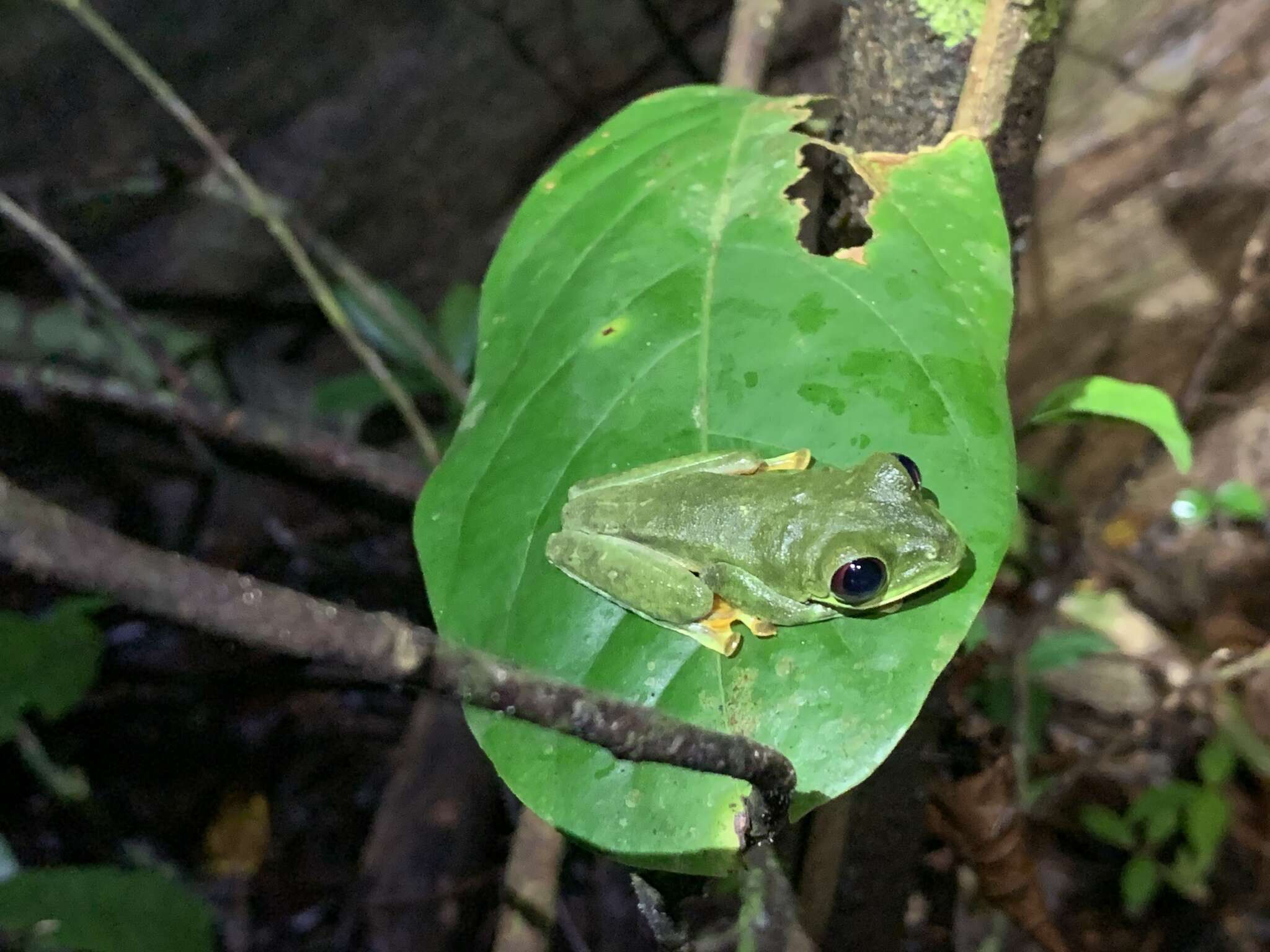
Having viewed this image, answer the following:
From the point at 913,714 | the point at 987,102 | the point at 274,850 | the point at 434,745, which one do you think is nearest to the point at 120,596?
the point at 913,714

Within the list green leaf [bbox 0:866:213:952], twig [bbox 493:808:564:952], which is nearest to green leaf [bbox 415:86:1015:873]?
twig [bbox 493:808:564:952]

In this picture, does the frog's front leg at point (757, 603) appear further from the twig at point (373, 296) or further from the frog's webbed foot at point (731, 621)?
the twig at point (373, 296)

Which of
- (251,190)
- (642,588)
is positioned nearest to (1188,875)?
(642,588)

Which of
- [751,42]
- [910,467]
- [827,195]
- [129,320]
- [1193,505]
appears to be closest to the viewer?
[910,467]

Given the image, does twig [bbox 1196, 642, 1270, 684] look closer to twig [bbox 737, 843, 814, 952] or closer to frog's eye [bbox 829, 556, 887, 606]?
twig [bbox 737, 843, 814, 952]

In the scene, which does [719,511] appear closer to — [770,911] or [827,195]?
[827,195]

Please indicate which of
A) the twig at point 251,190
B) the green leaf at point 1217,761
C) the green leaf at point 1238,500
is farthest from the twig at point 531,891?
the green leaf at point 1238,500
